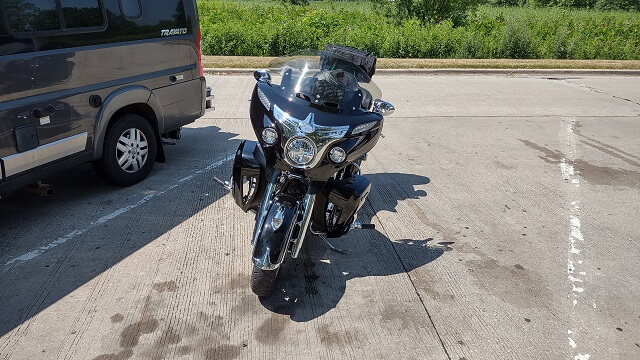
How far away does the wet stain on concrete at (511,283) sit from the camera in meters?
4.31

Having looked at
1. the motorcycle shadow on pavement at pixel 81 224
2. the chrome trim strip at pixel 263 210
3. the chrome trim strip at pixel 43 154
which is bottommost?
the motorcycle shadow on pavement at pixel 81 224

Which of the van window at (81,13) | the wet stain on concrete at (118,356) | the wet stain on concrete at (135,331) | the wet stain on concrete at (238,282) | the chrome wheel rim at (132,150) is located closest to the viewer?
the wet stain on concrete at (118,356)

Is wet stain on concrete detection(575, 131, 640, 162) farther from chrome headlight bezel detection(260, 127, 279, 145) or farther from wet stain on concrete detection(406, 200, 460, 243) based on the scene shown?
chrome headlight bezel detection(260, 127, 279, 145)

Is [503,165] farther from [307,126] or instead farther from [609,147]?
[307,126]

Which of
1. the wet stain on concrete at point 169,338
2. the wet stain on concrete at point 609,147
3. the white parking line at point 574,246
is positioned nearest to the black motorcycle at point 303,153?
the wet stain on concrete at point 169,338

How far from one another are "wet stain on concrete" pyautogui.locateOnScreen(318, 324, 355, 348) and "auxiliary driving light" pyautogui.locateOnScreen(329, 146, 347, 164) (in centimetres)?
114

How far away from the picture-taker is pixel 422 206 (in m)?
5.96

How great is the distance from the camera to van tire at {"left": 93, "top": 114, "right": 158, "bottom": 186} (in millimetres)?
5723

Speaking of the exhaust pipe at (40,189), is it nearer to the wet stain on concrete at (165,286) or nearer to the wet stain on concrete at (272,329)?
the wet stain on concrete at (165,286)

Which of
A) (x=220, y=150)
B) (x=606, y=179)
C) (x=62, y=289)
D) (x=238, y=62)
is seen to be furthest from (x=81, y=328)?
(x=238, y=62)

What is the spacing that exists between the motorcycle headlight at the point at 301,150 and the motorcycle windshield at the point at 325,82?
0.32 meters

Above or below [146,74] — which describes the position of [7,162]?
below

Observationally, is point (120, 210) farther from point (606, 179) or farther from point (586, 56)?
point (586, 56)

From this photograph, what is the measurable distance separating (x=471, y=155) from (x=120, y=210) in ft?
15.0
